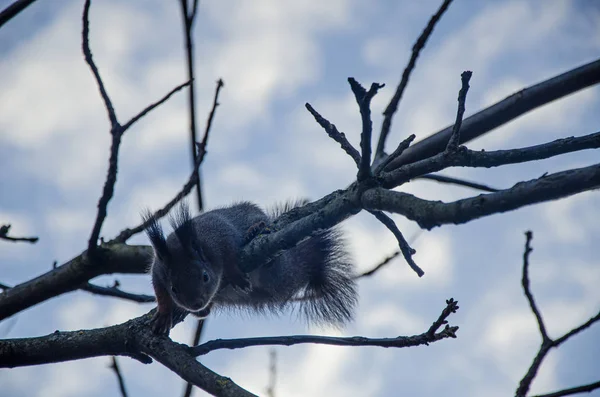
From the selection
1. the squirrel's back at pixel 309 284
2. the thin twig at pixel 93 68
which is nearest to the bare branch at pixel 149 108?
the thin twig at pixel 93 68

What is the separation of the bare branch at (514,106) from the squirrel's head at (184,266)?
1.62 metres

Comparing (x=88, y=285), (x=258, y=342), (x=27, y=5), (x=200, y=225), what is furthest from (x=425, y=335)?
(x=200, y=225)

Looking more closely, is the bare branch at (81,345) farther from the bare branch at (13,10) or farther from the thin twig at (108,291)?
the bare branch at (13,10)

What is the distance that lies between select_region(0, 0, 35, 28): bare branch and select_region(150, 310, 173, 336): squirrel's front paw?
54.8 inches

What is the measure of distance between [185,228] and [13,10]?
2.41 metres

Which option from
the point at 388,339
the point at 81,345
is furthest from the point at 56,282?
the point at 388,339

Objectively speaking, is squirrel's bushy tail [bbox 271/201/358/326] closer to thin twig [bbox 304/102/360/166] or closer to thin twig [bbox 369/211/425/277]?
thin twig [bbox 304/102/360/166]

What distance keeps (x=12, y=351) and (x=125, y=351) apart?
0.51 metres

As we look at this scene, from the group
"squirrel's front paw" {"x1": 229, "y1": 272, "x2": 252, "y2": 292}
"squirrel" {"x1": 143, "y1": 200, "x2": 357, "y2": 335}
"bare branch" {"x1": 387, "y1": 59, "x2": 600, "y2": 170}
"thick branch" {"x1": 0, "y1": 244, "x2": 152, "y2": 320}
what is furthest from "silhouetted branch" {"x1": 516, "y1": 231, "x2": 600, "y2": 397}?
"thick branch" {"x1": 0, "y1": 244, "x2": 152, "y2": 320}

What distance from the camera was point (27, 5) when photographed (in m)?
1.83

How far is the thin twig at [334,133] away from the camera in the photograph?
7.97ft

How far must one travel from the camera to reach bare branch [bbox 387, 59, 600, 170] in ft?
7.04

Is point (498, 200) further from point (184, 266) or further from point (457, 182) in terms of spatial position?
point (184, 266)

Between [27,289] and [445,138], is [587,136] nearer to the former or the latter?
[445,138]
